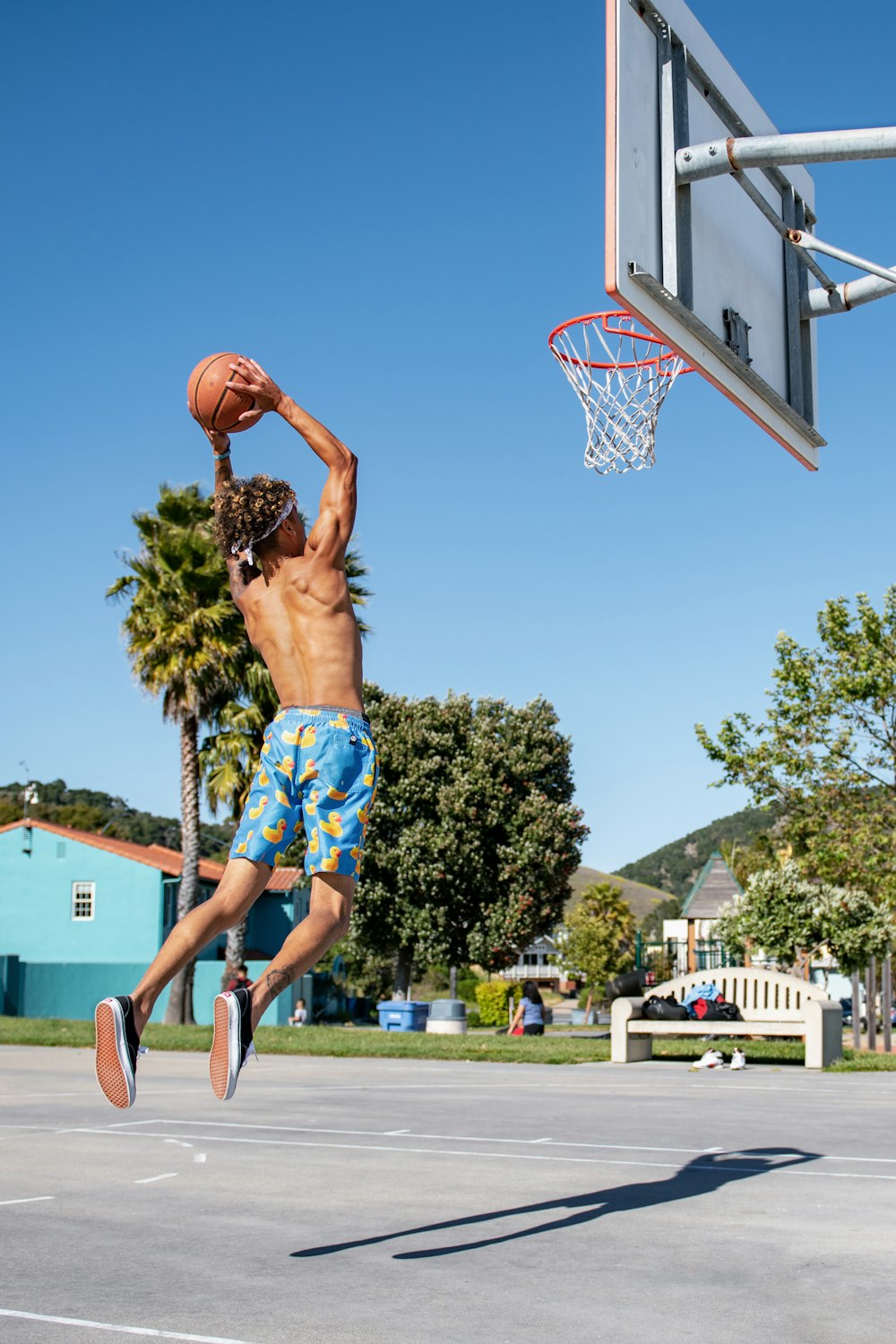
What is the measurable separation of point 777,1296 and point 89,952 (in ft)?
129

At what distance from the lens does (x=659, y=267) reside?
709cm

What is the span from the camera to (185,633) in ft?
91.6

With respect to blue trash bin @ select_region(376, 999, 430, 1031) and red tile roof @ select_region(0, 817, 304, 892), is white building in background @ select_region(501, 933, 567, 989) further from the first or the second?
blue trash bin @ select_region(376, 999, 430, 1031)

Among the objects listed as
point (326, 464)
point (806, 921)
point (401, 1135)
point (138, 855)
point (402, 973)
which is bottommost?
point (402, 973)

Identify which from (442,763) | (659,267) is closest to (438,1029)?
(442,763)

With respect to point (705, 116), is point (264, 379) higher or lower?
lower

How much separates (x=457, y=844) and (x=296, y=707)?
93.8ft

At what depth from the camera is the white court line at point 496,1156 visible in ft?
22.3

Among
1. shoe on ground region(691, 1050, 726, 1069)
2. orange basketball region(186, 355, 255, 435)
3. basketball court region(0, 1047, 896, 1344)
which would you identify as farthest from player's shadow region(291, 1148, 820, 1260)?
shoe on ground region(691, 1050, 726, 1069)

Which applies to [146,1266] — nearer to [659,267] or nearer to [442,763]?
[659,267]

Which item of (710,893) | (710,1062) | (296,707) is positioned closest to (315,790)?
(296,707)

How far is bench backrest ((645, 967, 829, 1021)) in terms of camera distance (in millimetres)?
16953

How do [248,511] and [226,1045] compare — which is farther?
[248,511]

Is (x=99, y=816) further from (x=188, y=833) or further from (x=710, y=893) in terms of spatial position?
(x=188, y=833)
